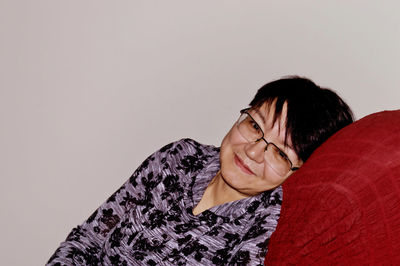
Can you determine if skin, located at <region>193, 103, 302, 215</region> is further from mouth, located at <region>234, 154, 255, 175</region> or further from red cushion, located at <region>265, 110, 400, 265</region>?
red cushion, located at <region>265, 110, 400, 265</region>

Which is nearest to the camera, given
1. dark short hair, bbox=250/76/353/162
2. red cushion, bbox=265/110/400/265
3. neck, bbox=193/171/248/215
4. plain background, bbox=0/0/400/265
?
red cushion, bbox=265/110/400/265

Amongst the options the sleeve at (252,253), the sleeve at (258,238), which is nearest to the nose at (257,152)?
the sleeve at (258,238)

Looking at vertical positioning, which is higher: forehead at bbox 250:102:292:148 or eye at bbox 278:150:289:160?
forehead at bbox 250:102:292:148

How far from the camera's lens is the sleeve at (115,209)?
1372 millimetres

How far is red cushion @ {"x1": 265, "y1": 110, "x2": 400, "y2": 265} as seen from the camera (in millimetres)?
1012

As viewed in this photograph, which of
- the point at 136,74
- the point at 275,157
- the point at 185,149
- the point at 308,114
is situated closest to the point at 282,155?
the point at 275,157

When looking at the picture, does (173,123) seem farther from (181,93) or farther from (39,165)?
(39,165)

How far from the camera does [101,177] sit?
72.5 inches

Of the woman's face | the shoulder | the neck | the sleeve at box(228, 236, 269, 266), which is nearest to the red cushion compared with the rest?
the sleeve at box(228, 236, 269, 266)

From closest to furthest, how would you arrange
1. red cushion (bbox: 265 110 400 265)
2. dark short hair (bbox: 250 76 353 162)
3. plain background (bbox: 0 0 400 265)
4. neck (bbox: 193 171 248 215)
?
red cushion (bbox: 265 110 400 265) → dark short hair (bbox: 250 76 353 162) → neck (bbox: 193 171 248 215) → plain background (bbox: 0 0 400 265)

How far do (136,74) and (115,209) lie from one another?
0.53 meters

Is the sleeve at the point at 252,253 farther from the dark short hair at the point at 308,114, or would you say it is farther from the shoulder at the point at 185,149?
the shoulder at the point at 185,149

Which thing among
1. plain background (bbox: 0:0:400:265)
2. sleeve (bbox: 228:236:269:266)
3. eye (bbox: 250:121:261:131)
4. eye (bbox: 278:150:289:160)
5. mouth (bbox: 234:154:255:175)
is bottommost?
sleeve (bbox: 228:236:269:266)

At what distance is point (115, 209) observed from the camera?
138cm
